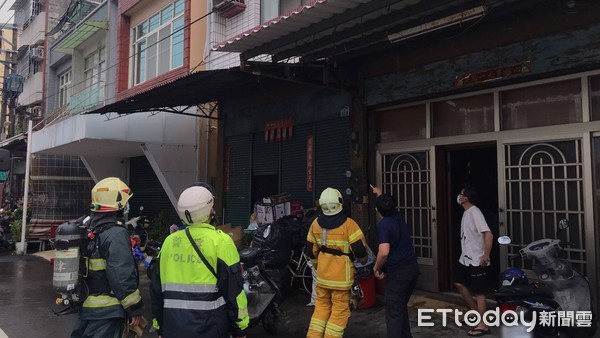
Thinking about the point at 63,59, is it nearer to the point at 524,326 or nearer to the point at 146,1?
Answer: the point at 146,1

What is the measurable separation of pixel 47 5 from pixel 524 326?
932 inches

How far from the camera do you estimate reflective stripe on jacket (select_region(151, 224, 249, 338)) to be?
300 cm

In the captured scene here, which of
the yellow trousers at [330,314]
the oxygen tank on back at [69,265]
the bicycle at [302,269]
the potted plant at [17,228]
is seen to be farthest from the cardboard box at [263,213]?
the potted plant at [17,228]

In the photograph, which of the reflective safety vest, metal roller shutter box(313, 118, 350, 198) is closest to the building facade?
metal roller shutter box(313, 118, 350, 198)

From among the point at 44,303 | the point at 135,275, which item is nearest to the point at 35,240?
Result: the point at 44,303

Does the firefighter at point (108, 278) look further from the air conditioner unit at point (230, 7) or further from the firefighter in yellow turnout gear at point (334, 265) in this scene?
the air conditioner unit at point (230, 7)

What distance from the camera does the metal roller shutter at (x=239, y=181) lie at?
33.5ft

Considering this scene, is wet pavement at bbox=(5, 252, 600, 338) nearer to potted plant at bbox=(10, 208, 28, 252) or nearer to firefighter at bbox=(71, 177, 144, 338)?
firefighter at bbox=(71, 177, 144, 338)

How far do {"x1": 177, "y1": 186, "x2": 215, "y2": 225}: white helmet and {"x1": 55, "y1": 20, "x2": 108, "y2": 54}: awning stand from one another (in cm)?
1511

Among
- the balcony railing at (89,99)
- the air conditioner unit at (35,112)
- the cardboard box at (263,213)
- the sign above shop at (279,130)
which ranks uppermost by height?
the air conditioner unit at (35,112)

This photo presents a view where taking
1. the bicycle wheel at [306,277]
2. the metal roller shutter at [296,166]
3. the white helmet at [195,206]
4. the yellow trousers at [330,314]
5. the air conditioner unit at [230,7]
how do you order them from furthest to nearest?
the air conditioner unit at [230,7]
the metal roller shutter at [296,166]
the bicycle wheel at [306,277]
the yellow trousers at [330,314]
the white helmet at [195,206]

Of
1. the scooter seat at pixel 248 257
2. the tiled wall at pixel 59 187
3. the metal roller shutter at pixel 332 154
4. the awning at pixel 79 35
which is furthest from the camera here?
the awning at pixel 79 35

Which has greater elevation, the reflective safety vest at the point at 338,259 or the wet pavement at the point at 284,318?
the reflective safety vest at the point at 338,259

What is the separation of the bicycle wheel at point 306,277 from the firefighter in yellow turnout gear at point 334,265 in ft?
7.18
